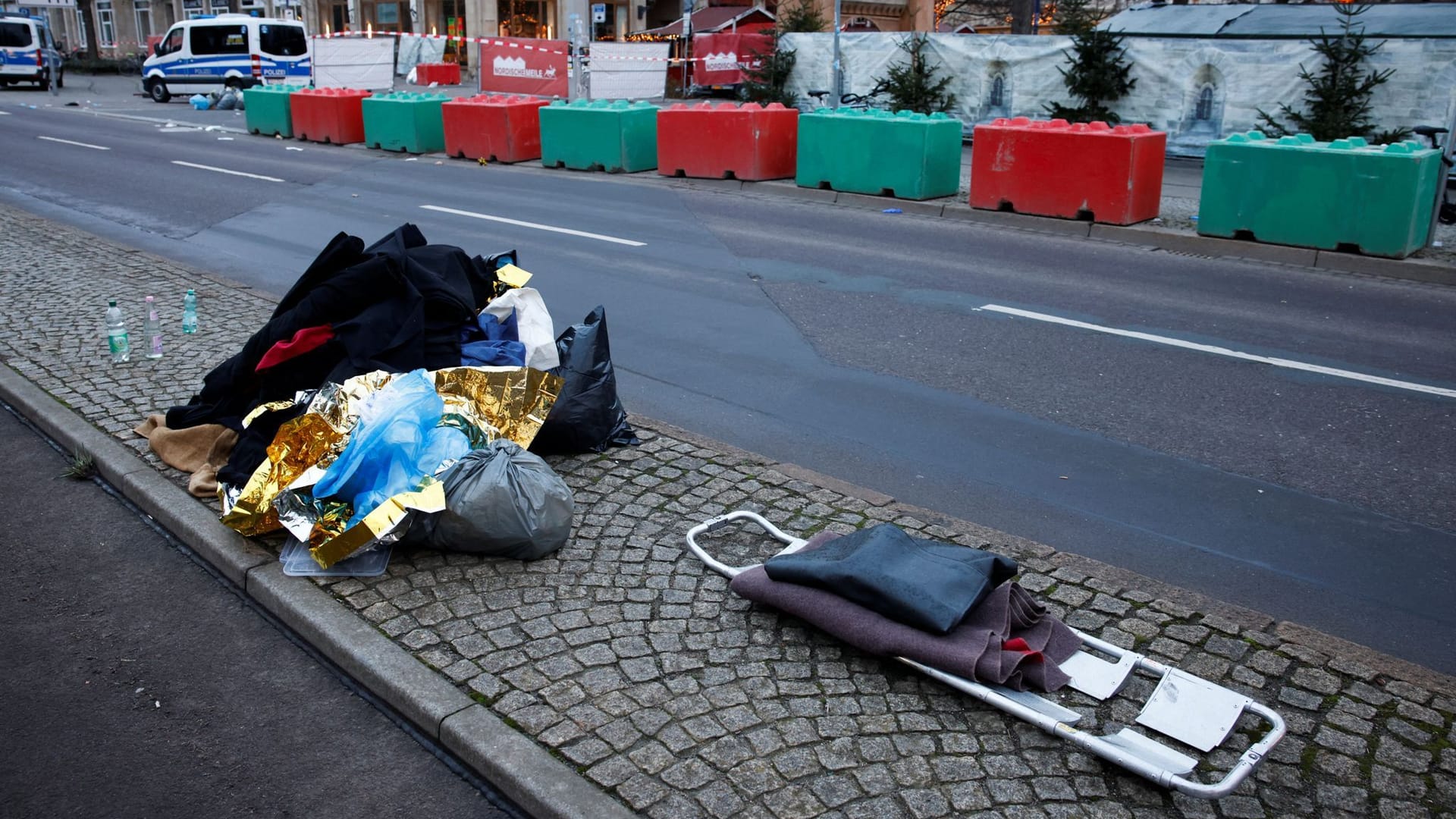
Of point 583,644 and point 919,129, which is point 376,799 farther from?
point 919,129

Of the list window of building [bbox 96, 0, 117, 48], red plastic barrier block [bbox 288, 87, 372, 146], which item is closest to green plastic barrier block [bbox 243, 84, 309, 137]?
red plastic barrier block [bbox 288, 87, 372, 146]

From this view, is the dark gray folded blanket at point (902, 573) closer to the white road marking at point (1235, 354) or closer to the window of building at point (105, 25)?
the white road marking at point (1235, 354)

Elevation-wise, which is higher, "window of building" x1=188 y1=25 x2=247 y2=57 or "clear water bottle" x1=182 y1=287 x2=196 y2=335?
"window of building" x1=188 y1=25 x2=247 y2=57

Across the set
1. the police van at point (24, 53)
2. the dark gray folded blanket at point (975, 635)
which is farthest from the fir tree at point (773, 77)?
the police van at point (24, 53)

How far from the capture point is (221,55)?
35656mm

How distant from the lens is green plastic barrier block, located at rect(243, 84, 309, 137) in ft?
82.1

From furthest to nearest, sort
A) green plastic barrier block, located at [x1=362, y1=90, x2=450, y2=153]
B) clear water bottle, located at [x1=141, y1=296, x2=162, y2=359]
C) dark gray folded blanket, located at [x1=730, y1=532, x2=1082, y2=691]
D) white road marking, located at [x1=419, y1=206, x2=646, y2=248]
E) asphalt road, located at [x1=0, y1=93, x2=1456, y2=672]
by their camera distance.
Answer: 1. green plastic barrier block, located at [x1=362, y1=90, x2=450, y2=153]
2. white road marking, located at [x1=419, y1=206, x2=646, y2=248]
3. clear water bottle, located at [x1=141, y1=296, x2=162, y2=359]
4. asphalt road, located at [x1=0, y1=93, x2=1456, y2=672]
5. dark gray folded blanket, located at [x1=730, y1=532, x2=1082, y2=691]

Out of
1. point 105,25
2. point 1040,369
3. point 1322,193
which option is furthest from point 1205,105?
point 105,25

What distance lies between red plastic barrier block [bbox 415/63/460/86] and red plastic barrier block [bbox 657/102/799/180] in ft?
80.6

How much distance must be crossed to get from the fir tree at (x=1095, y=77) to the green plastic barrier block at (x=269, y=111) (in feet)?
53.0

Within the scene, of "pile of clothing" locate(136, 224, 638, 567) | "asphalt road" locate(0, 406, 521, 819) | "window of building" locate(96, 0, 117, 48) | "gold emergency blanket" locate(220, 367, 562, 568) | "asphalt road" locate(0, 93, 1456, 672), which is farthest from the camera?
"window of building" locate(96, 0, 117, 48)

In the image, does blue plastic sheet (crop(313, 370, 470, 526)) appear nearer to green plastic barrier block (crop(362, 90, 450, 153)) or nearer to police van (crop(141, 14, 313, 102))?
green plastic barrier block (crop(362, 90, 450, 153))

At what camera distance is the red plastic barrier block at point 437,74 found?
39438 mm

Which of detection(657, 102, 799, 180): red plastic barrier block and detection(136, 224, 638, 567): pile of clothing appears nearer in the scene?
detection(136, 224, 638, 567): pile of clothing
